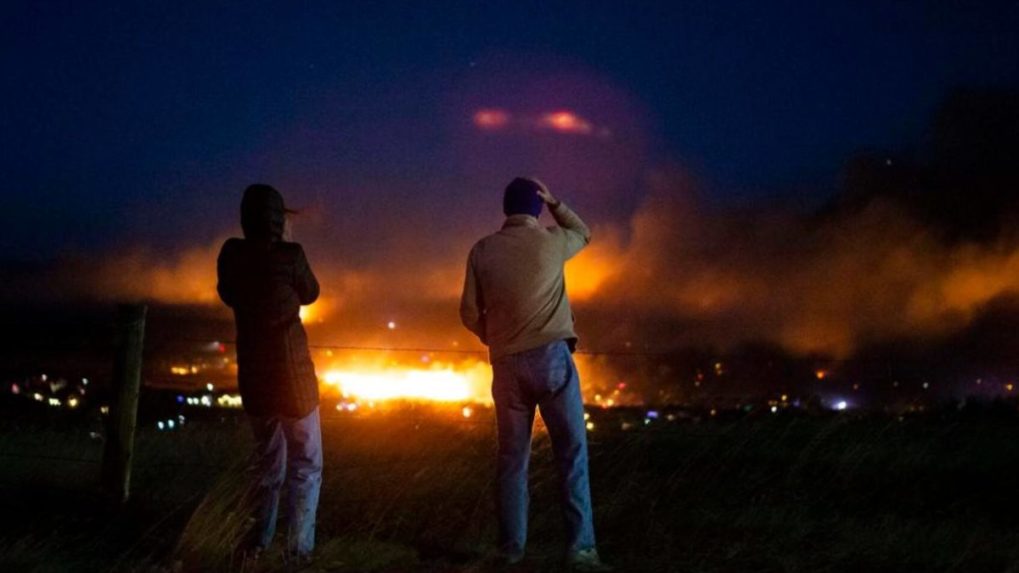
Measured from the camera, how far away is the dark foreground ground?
532 cm

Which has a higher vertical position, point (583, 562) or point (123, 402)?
point (123, 402)

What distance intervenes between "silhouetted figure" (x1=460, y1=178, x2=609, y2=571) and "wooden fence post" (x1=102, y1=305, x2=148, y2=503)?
2802mm

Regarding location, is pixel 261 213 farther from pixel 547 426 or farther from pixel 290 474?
pixel 547 426

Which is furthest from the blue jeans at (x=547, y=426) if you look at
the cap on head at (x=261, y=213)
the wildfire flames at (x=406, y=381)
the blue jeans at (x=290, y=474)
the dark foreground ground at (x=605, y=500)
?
the wildfire flames at (x=406, y=381)

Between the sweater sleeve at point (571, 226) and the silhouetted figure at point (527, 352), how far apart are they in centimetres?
1

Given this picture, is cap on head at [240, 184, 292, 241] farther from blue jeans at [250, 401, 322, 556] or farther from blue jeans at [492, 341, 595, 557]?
blue jeans at [492, 341, 595, 557]

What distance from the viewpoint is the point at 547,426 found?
5070mm

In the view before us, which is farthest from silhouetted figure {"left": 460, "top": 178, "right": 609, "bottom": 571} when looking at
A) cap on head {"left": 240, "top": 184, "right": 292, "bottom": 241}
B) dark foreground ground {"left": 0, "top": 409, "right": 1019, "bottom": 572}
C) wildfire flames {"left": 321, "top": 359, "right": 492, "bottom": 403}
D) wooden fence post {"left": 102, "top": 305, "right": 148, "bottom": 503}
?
wildfire flames {"left": 321, "top": 359, "right": 492, "bottom": 403}

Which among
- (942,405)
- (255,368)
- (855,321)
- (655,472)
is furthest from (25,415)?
(855,321)

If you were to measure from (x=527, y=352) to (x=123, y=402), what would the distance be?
3.25 metres

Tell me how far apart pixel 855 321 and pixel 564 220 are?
2186 centimetres

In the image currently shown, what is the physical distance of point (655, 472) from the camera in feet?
28.5

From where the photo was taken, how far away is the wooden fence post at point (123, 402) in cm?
657

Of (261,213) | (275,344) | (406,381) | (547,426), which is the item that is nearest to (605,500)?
(547,426)
